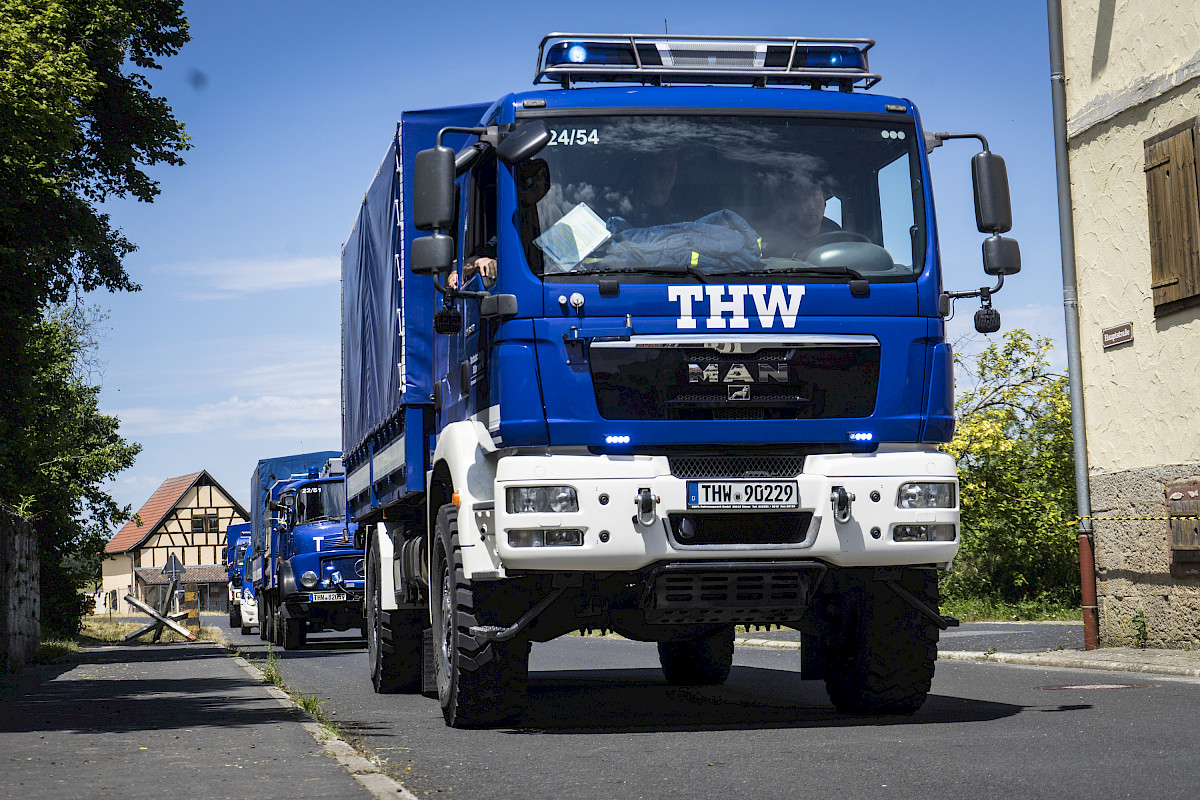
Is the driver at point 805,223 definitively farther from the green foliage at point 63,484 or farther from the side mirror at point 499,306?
the green foliage at point 63,484

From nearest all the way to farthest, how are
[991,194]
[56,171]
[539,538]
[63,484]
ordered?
1. [539,538]
2. [991,194]
3. [56,171]
4. [63,484]

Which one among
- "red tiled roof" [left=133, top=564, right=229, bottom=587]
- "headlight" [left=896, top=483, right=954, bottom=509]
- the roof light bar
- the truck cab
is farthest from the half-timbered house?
"headlight" [left=896, top=483, right=954, bottom=509]

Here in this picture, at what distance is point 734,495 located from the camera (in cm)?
845

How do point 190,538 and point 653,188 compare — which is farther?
point 190,538

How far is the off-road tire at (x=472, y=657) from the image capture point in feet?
29.3

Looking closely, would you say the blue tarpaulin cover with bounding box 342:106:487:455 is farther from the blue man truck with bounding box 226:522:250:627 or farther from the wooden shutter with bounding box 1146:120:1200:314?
the blue man truck with bounding box 226:522:250:627

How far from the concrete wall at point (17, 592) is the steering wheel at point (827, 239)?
12370 millimetres

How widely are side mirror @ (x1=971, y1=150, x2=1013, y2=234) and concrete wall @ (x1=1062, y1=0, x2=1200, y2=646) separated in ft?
21.5

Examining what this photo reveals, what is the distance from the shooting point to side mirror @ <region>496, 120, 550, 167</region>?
8680 mm

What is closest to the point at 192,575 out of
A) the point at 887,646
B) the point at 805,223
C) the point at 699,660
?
A: the point at 699,660

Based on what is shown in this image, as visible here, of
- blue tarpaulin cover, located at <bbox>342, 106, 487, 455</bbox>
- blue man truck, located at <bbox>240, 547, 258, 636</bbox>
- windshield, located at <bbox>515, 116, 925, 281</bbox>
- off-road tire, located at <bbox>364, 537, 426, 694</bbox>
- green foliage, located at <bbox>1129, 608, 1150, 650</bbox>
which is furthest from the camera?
blue man truck, located at <bbox>240, 547, 258, 636</bbox>

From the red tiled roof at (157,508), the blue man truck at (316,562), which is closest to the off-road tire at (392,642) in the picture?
the blue man truck at (316,562)

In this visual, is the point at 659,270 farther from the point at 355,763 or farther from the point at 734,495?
the point at 355,763

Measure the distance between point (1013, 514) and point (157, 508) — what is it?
77346mm
